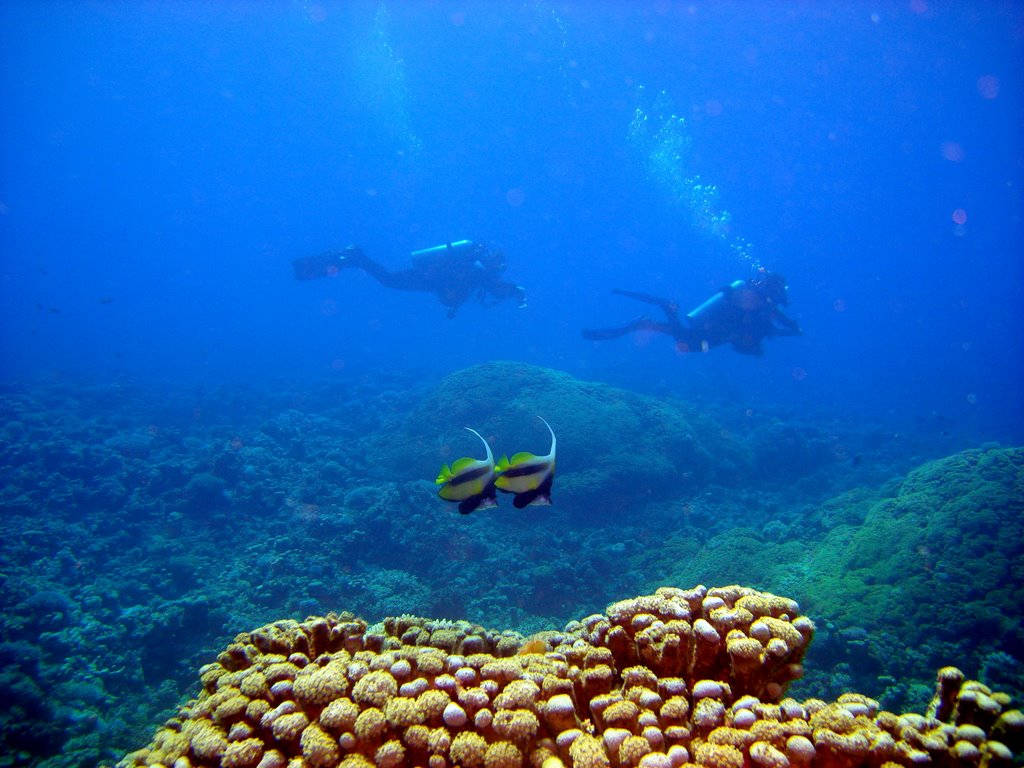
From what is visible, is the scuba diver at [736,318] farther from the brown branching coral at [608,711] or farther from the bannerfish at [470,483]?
the brown branching coral at [608,711]

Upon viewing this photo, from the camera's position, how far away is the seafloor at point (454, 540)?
6.03m

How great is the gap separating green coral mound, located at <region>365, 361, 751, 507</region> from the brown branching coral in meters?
8.39

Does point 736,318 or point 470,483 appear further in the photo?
point 736,318

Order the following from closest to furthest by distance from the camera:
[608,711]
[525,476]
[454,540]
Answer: [608,711] → [525,476] → [454,540]

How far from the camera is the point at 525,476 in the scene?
308 cm

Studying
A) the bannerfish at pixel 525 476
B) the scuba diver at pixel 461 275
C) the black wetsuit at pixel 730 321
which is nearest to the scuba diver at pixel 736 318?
the black wetsuit at pixel 730 321

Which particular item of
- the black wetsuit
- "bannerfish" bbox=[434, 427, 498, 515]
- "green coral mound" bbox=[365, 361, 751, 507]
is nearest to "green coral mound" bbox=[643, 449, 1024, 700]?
"green coral mound" bbox=[365, 361, 751, 507]

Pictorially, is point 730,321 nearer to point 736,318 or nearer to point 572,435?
point 736,318

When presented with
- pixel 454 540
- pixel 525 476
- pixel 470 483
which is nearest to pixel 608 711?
pixel 525 476

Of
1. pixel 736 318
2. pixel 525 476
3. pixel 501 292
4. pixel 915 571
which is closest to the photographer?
pixel 525 476

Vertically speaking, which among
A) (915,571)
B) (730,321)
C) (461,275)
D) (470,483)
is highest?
(461,275)

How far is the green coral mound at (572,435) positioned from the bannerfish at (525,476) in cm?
801

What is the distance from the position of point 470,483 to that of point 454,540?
267 inches

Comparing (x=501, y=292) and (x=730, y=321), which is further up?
(x=501, y=292)
